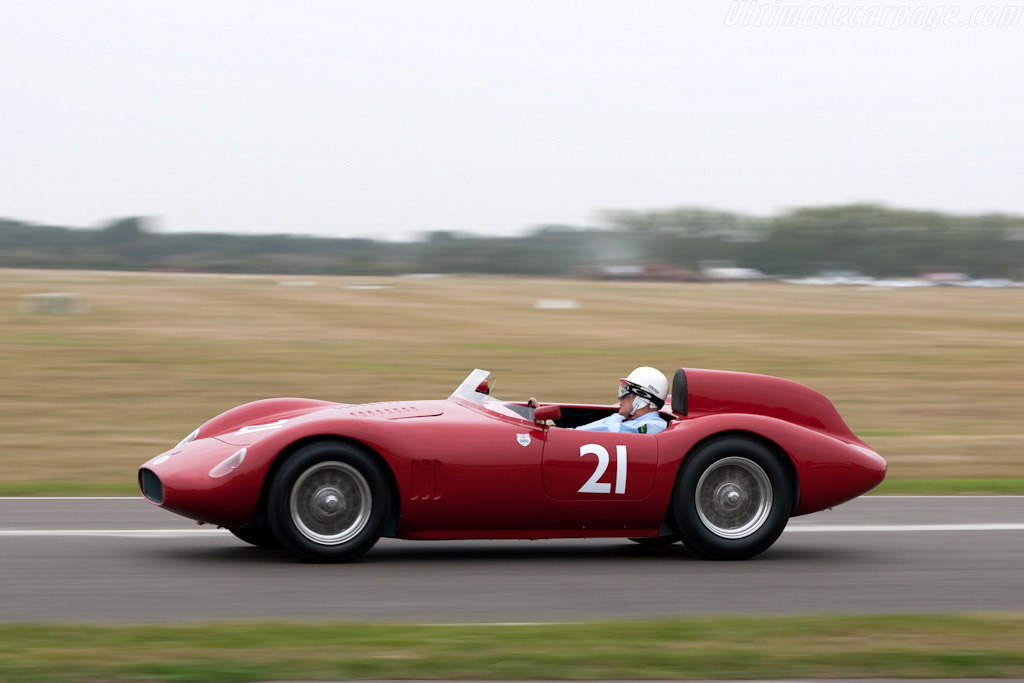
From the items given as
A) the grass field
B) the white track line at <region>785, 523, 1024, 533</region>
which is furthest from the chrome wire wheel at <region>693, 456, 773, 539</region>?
the grass field

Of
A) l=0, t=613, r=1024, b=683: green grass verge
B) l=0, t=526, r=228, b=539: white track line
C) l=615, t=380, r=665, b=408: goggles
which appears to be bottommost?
l=0, t=526, r=228, b=539: white track line

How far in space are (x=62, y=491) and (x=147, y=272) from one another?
57.8 m

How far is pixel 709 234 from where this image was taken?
101375 millimetres

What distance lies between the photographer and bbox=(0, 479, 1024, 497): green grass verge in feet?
29.9

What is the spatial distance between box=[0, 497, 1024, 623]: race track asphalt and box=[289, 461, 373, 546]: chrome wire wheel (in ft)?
0.61

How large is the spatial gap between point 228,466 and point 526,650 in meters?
2.27

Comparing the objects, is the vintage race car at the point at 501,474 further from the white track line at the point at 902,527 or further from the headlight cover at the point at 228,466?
the white track line at the point at 902,527

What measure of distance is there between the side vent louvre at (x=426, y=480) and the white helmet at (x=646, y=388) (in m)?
1.29

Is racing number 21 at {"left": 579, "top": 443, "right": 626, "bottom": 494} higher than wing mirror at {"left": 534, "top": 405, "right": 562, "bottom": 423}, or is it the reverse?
wing mirror at {"left": 534, "top": 405, "right": 562, "bottom": 423}

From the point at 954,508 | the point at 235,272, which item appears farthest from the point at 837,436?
the point at 235,272

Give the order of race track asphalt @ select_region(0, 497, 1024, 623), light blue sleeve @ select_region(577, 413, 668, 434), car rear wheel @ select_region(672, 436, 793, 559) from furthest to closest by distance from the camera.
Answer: light blue sleeve @ select_region(577, 413, 668, 434) → car rear wheel @ select_region(672, 436, 793, 559) → race track asphalt @ select_region(0, 497, 1024, 623)

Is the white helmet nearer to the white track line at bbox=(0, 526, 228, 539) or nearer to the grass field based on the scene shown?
the white track line at bbox=(0, 526, 228, 539)

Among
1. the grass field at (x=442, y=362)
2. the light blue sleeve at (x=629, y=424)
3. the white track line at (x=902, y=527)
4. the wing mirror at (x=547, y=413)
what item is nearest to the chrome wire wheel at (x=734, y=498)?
the light blue sleeve at (x=629, y=424)

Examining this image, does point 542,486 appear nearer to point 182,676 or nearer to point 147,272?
point 182,676
